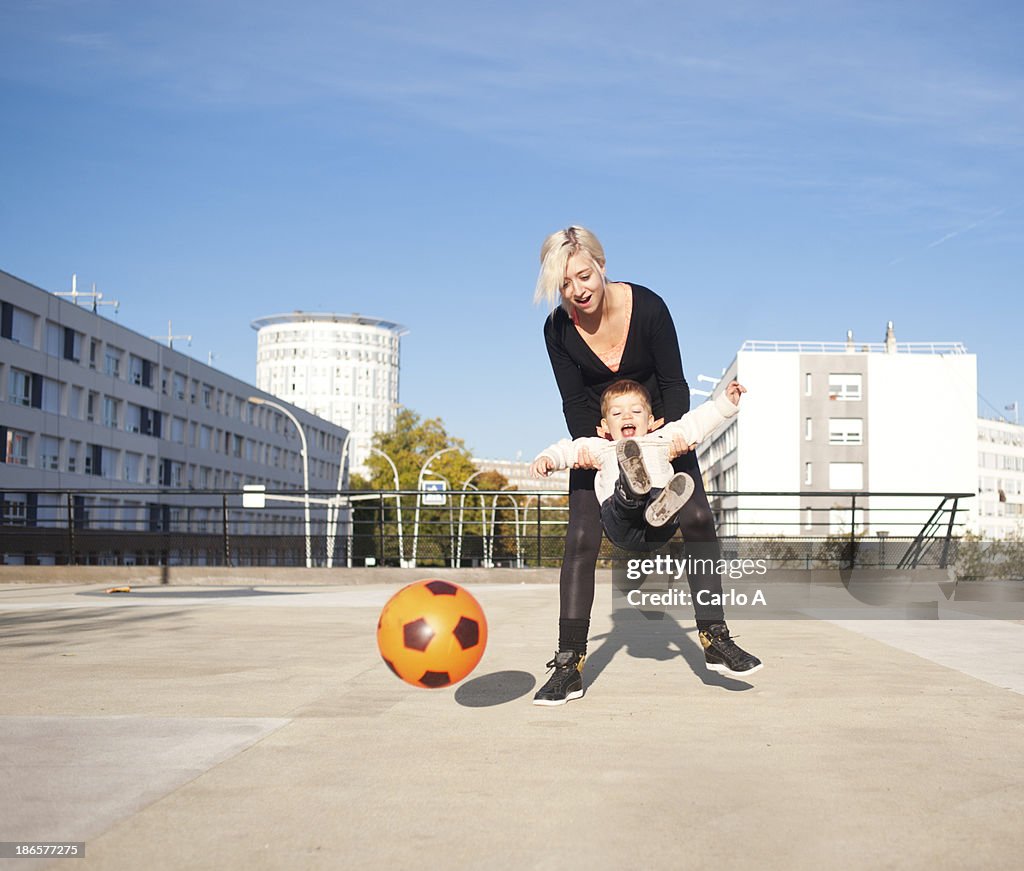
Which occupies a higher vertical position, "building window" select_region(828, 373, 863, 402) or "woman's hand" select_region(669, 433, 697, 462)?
"building window" select_region(828, 373, 863, 402)

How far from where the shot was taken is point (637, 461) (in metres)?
4.59

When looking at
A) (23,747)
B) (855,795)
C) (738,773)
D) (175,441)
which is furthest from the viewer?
(175,441)

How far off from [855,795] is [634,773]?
642mm

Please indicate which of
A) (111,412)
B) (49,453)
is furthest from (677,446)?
(111,412)

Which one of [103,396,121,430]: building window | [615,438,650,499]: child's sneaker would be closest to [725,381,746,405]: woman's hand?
[615,438,650,499]: child's sneaker

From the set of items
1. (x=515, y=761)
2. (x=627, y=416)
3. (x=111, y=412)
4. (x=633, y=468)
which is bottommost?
(x=515, y=761)

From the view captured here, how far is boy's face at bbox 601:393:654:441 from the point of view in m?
4.93

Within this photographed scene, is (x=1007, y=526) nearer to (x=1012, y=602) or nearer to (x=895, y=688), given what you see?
(x=1012, y=602)

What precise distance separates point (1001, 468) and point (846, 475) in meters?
50.2

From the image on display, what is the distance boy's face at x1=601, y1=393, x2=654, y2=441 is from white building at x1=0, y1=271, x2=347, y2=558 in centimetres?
3537

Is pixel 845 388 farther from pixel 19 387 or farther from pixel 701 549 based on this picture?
pixel 701 549

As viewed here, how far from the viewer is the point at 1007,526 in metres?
116

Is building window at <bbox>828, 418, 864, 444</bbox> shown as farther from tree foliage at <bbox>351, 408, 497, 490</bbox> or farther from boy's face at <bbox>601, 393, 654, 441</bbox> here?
boy's face at <bbox>601, 393, 654, 441</bbox>

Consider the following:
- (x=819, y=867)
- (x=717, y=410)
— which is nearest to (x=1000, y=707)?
(x=717, y=410)
